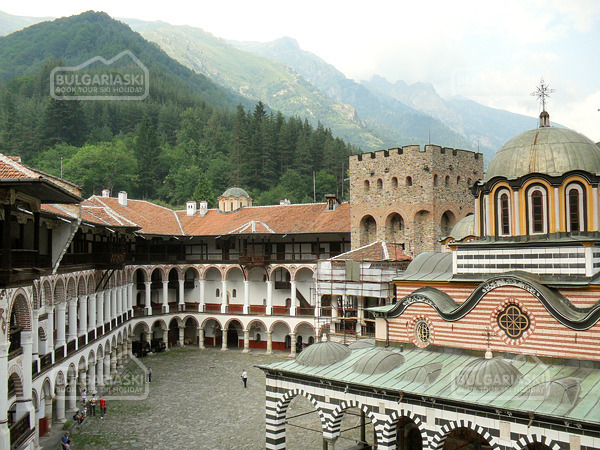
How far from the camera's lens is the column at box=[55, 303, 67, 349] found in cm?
2295

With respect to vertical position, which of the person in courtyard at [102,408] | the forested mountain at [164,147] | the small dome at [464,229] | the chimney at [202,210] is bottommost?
the person in courtyard at [102,408]

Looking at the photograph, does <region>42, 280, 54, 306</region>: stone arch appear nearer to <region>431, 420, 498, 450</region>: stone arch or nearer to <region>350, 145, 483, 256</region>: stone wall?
<region>431, 420, 498, 450</region>: stone arch

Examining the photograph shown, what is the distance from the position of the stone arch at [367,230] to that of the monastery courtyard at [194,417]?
1058 centimetres

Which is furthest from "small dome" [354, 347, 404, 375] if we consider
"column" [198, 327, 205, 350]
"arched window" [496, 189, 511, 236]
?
"column" [198, 327, 205, 350]

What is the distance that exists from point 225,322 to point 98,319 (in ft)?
42.1

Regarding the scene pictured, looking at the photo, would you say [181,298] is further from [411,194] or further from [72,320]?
[411,194]

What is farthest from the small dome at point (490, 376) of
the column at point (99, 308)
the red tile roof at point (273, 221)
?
the red tile roof at point (273, 221)

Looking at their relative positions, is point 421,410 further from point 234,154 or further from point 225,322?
point 234,154

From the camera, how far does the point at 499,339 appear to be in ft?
51.2

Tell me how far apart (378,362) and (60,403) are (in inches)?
578

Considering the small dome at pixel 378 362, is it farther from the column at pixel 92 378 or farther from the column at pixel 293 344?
the column at pixel 293 344

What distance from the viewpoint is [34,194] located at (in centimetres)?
1411

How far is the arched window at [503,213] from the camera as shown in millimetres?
17516

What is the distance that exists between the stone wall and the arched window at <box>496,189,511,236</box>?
1531 cm
